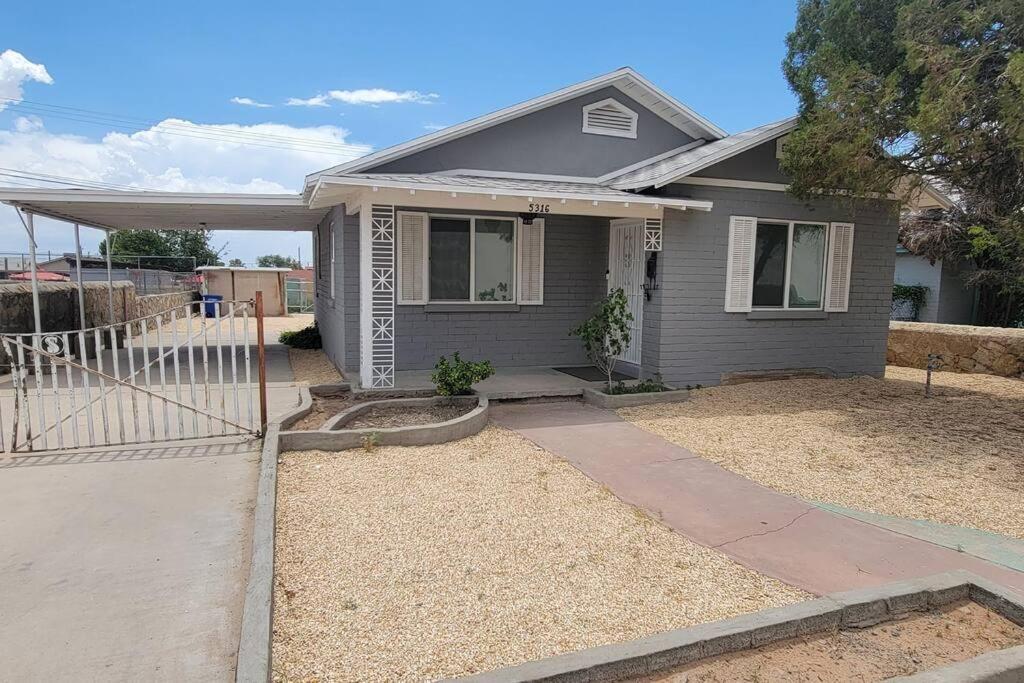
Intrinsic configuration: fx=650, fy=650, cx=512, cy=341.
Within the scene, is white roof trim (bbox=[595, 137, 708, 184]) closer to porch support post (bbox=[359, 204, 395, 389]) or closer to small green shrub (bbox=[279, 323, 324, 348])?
porch support post (bbox=[359, 204, 395, 389])

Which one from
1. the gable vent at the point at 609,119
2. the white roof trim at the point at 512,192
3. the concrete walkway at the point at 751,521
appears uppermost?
the gable vent at the point at 609,119

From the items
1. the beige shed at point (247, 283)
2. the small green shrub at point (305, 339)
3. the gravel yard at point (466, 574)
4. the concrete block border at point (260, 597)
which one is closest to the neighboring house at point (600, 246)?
the gravel yard at point (466, 574)

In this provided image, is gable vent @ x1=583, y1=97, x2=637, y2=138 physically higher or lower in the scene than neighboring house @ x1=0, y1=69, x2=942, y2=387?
higher

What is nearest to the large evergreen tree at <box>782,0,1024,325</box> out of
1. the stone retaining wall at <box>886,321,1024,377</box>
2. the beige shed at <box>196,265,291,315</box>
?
the stone retaining wall at <box>886,321,1024,377</box>

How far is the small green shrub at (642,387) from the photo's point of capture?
875 cm

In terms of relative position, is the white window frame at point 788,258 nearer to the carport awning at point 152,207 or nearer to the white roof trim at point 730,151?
the white roof trim at point 730,151

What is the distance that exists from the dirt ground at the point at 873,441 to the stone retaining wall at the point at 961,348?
137 centimetres

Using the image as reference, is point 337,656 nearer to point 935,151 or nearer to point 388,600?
point 388,600

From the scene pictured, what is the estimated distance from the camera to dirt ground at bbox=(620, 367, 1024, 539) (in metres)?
5.46

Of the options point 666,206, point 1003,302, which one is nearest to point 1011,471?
point 666,206

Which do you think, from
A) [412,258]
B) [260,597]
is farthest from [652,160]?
[260,597]

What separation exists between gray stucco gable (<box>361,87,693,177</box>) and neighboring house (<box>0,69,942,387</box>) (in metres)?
0.02

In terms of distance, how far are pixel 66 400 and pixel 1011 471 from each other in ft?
35.6

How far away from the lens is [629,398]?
27.8 feet
